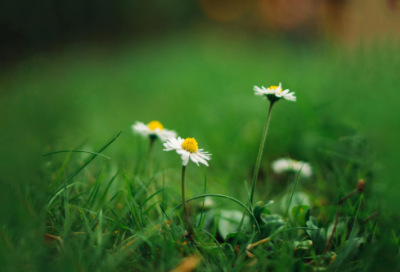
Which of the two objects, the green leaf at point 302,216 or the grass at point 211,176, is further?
the green leaf at point 302,216

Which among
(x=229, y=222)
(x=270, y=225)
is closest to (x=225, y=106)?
(x=229, y=222)

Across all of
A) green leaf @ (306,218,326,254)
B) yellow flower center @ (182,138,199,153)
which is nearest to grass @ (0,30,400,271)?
green leaf @ (306,218,326,254)

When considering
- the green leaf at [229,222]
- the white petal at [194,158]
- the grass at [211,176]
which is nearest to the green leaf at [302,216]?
the grass at [211,176]

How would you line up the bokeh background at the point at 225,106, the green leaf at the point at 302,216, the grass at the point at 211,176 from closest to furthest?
the grass at the point at 211,176 < the green leaf at the point at 302,216 < the bokeh background at the point at 225,106

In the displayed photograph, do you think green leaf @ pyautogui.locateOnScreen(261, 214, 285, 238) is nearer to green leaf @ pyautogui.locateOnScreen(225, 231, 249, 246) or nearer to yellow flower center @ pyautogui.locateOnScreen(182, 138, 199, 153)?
green leaf @ pyautogui.locateOnScreen(225, 231, 249, 246)

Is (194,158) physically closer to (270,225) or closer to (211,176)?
(270,225)

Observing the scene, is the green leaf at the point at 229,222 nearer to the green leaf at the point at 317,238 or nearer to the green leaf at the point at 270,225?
the green leaf at the point at 270,225

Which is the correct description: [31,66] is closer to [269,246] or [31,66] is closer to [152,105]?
[152,105]

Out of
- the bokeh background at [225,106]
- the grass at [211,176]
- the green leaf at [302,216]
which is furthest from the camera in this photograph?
the bokeh background at [225,106]
